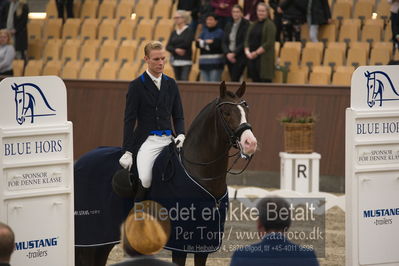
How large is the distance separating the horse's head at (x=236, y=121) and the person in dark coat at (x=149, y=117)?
538mm

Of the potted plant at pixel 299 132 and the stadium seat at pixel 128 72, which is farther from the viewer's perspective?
the stadium seat at pixel 128 72

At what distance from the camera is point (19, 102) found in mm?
6539

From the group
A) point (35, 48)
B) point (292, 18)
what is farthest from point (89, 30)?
point (292, 18)

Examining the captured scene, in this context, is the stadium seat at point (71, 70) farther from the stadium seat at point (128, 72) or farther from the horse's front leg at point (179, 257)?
the horse's front leg at point (179, 257)

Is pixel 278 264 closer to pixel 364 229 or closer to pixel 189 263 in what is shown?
pixel 364 229

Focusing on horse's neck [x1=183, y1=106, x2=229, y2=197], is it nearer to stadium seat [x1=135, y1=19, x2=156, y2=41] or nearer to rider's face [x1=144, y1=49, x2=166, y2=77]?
rider's face [x1=144, y1=49, x2=166, y2=77]

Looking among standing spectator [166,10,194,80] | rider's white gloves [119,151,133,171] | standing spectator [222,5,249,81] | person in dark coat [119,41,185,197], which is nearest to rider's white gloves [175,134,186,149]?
person in dark coat [119,41,185,197]

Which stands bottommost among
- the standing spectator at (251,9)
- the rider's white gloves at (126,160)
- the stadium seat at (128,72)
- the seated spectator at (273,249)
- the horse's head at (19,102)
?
the seated spectator at (273,249)

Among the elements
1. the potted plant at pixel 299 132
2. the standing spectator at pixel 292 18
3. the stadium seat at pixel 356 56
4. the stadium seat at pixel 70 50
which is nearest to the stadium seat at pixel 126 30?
the stadium seat at pixel 70 50

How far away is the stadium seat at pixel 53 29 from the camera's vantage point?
18.7m

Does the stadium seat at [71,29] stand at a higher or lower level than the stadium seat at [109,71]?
higher

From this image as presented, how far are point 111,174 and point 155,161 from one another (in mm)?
442

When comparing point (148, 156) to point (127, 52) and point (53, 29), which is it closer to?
point (127, 52)

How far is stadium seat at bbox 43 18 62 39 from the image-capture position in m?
18.7
